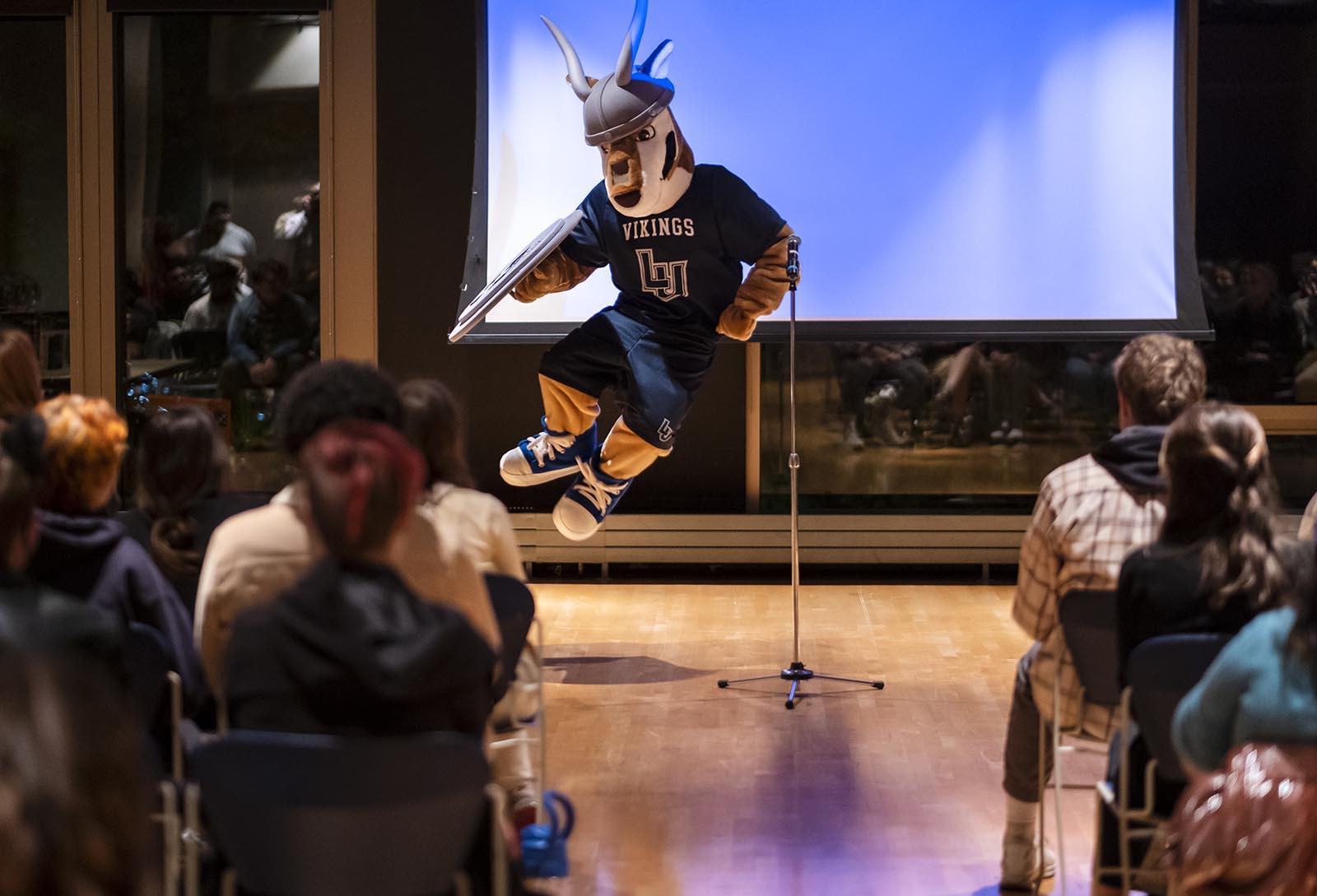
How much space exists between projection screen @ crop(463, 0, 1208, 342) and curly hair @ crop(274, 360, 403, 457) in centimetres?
348

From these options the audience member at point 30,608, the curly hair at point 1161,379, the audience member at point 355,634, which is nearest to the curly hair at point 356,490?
the audience member at point 355,634

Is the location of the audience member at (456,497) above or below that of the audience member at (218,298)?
below

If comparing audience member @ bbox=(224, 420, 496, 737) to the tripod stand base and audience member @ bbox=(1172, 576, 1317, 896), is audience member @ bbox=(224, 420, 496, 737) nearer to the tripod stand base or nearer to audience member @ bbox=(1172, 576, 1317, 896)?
audience member @ bbox=(1172, 576, 1317, 896)

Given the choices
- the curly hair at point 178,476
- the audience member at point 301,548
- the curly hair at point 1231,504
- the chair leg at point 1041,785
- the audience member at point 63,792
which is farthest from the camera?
the chair leg at point 1041,785

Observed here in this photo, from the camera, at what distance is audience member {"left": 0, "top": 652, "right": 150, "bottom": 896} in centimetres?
99

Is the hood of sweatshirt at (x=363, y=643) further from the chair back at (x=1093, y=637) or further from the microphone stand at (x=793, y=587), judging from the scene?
the microphone stand at (x=793, y=587)

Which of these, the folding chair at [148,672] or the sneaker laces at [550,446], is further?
the sneaker laces at [550,446]

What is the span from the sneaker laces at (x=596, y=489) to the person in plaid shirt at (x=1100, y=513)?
233 centimetres

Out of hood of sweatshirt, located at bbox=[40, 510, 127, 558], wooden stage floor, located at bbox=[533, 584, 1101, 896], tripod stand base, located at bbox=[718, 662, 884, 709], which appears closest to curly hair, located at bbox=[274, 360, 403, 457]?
hood of sweatshirt, located at bbox=[40, 510, 127, 558]

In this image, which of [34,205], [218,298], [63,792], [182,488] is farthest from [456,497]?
[34,205]

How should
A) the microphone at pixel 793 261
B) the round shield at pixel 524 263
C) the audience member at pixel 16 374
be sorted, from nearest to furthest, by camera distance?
the audience member at pixel 16 374 → the microphone at pixel 793 261 → the round shield at pixel 524 263

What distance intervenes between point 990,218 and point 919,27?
840mm

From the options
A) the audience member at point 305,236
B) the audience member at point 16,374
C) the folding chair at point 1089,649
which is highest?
the audience member at point 305,236

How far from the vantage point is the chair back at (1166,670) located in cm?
218
